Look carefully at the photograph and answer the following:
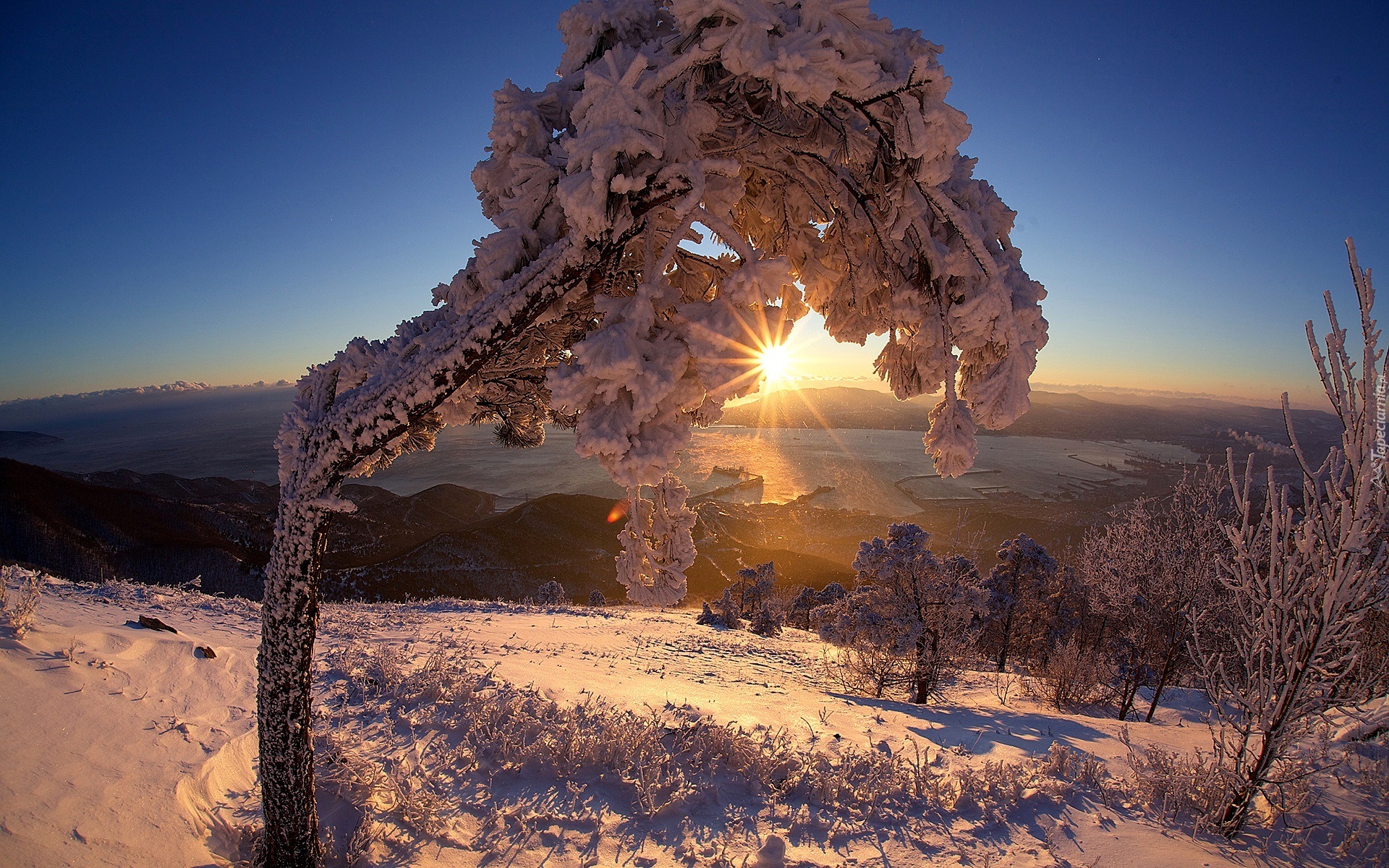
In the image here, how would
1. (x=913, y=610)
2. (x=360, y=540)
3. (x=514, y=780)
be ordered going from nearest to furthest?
(x=514, y=780) → (x=913, y=610) → (x=360, y=540)

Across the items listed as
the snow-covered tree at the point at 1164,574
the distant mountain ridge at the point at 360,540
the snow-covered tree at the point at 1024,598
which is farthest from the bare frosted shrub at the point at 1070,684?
the distant mountain ridge at the point at 360,540

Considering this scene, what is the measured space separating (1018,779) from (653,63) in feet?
14.0

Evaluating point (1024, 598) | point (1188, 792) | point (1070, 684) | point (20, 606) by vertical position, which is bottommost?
point (1024, 598)

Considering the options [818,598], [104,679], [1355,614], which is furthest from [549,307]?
[818,598]

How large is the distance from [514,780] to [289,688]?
157 cm

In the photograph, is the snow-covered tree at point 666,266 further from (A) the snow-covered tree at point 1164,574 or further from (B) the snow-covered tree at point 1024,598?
(B) the snow-covered tree at point 1024,598

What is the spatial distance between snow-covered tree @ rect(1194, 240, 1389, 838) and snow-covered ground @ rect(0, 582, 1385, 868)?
0.47 metres

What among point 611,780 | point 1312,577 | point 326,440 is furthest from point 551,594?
point 1312,577

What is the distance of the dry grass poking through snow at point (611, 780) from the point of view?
102 inches

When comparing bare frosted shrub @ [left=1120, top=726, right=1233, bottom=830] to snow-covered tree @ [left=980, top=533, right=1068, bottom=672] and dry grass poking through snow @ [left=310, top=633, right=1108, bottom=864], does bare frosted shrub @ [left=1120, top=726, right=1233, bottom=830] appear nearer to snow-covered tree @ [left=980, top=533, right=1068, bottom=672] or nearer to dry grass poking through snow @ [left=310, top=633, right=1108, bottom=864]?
dry grass poking through snow @ [left=310, top=633, right=1108, bottom=864]

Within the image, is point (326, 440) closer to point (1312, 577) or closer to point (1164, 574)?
point (1312, 577)

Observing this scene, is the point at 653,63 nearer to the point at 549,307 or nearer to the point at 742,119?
the point at 742,119

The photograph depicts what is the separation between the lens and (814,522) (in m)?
48.1

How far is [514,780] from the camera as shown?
9.86 feet
